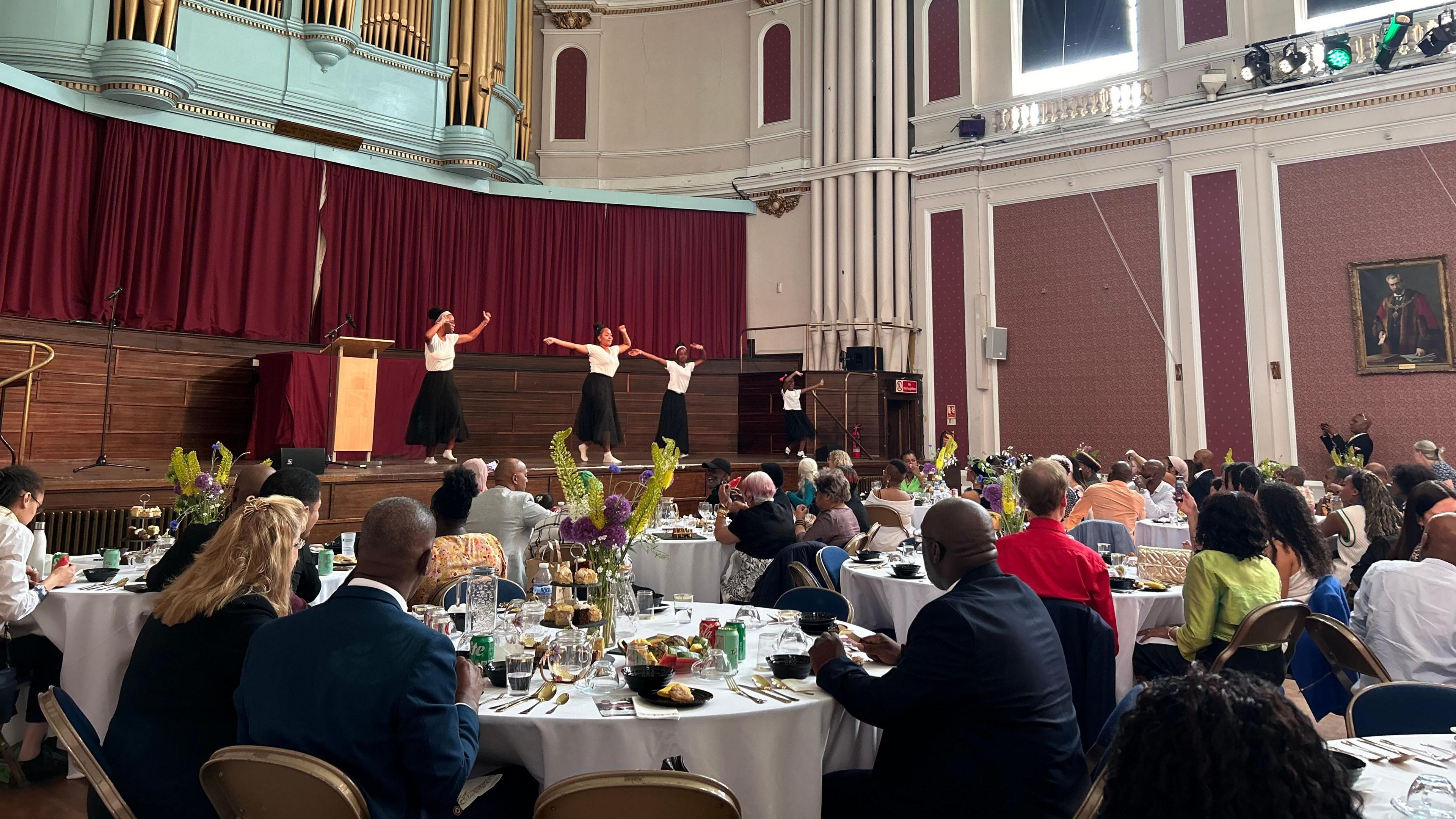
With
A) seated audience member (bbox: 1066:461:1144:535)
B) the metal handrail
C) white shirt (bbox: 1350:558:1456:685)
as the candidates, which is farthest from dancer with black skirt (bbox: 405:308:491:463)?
white shirt (bbox: 1350:558:1456:685)

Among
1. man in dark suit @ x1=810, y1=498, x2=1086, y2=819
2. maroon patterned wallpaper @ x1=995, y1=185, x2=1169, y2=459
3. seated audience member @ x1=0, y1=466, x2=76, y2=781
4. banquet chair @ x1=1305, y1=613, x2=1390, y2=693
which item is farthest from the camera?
maroon patterned wallpaper @ x1=995, y1=185, x2=1169, y2=459

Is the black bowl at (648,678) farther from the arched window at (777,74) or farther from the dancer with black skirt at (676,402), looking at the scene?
the arched window at (777,74)

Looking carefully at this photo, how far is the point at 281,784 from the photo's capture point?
5.13 ft

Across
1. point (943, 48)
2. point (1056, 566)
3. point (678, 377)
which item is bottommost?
point (1056, 566)

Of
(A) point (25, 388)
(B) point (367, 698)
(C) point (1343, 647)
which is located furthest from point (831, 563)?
(A) point (25, 388)

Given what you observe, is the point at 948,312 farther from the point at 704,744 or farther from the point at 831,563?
the point at 704,744

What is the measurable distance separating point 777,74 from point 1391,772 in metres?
14.3

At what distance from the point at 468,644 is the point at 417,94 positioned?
10414mm

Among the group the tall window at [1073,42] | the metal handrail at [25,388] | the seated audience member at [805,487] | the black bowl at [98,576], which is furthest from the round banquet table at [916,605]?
the tall window at [1073,42]

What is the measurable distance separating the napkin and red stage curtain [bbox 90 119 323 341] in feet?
31.5

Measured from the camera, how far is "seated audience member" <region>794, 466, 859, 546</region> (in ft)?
15.9

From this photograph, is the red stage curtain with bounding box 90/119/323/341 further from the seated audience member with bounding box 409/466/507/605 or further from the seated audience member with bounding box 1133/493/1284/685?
the seated audience member with bounding box 1133/493/1284/685

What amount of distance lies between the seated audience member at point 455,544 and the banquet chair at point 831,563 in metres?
1.61

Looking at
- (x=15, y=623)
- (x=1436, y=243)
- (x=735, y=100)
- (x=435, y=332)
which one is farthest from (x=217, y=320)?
(x=1436, y=243)
